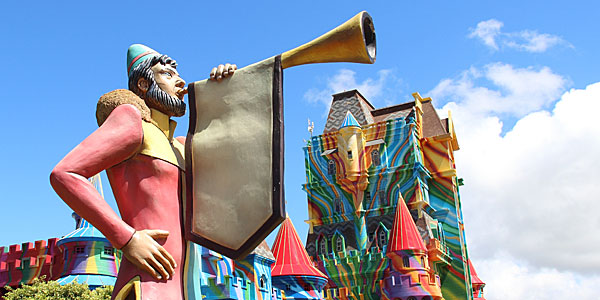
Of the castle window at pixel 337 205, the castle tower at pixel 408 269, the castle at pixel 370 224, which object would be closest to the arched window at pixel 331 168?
the castle at pixel 370 224

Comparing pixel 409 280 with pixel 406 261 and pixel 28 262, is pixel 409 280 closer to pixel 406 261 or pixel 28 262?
pixel 406 261

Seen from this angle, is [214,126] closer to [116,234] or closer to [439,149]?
[116,234]

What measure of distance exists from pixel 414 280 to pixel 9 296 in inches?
593

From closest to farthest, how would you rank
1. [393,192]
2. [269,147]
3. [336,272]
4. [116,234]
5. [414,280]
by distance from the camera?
[116,234] < [269,147] < [414,280] < [336,272] < [393,192]

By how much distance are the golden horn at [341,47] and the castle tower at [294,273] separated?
18.0 m

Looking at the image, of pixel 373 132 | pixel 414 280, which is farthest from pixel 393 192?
pixel 414 280

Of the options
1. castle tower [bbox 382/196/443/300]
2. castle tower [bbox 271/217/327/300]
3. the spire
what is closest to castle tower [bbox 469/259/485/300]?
castle tower [bbox 382/196/443/300]

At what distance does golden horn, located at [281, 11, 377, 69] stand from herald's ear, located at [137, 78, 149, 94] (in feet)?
3.21

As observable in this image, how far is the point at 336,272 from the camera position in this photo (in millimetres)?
26094

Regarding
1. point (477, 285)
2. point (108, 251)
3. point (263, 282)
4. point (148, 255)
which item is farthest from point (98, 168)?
point (477, 285)

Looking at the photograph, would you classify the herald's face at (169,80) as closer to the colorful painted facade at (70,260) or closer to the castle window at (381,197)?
the colorful painted facade at (70,260)

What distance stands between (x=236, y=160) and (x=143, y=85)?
901 mm

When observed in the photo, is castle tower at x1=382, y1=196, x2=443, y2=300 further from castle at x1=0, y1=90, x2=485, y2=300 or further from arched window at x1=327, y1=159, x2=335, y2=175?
arched window at x1=327, y1=159, x2=335, y2=175

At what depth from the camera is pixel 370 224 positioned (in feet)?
91.2
